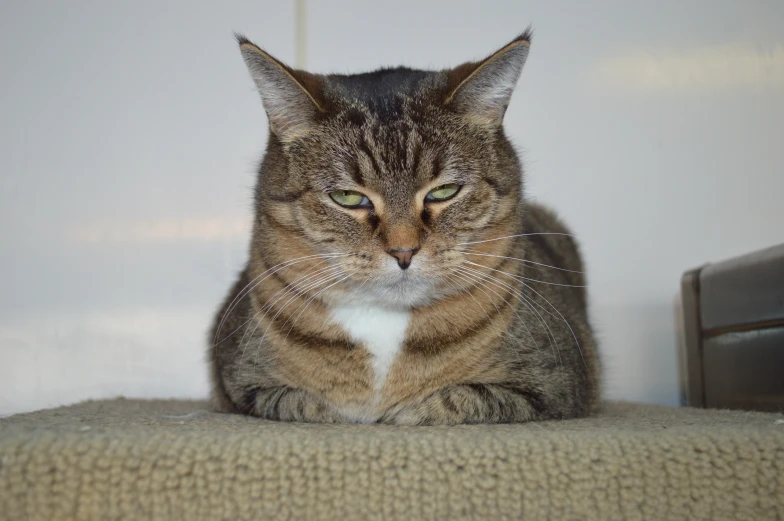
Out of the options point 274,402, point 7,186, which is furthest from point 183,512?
point 7,186

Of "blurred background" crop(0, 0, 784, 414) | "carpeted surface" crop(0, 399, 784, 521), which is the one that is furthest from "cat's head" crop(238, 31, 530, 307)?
"blurred background" crop(0, 0, 784, 414)

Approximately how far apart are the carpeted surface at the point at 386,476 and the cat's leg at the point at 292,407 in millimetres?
355

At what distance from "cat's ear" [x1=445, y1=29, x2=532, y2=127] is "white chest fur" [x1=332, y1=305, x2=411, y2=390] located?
18.3 inches

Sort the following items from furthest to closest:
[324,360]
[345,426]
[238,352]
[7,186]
Result: [7,186] < [238,352] < [324,360] < [345,426]

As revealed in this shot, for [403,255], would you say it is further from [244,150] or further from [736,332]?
[244,150]

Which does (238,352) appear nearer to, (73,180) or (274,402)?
(274,402)

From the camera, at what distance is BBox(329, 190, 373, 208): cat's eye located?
54.9 inches

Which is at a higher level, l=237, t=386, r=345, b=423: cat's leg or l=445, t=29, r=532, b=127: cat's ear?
l=445, t=29, r=532, b=127: cat's ear

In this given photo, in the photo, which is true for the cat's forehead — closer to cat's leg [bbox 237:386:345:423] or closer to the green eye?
the green eye

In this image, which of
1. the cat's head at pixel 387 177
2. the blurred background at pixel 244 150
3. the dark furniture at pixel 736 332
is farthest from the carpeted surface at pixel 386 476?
the blurred background at pixel 244 150

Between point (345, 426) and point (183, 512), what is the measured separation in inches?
16.2

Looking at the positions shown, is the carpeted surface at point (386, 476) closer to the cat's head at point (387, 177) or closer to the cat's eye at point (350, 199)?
the cat's head at point (387, 177)

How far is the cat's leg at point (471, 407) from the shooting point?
138cm

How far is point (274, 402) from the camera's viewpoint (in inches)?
59.3
